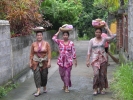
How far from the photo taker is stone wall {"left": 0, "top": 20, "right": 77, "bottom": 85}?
7.81 m

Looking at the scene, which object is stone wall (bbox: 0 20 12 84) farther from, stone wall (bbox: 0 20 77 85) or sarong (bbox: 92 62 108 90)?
sarong (bbox: 92 62 108 90)

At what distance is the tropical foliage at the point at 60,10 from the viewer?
1588 cm

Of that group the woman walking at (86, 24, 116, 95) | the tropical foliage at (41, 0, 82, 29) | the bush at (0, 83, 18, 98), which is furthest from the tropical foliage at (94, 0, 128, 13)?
the bush at (0, 83, 18, 98)

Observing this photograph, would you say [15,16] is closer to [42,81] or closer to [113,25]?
[42,81]

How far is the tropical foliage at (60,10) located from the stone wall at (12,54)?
530 cm

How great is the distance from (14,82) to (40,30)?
6.48ft

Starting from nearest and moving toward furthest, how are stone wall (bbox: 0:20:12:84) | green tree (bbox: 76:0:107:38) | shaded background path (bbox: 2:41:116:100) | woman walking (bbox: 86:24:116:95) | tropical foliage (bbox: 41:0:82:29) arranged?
shaded background path (bbox: 2:41:116:100)
woman walking (bbox: 86:24:116:95)
stone wall (bbox: 0:20:12:84)
tropical foliage (bbox: 41:0:82:29)
green tree (bbox: 76:0:107:38)

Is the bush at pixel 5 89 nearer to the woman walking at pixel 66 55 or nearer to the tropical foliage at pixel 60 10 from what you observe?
the woman walking at pixel 66 55

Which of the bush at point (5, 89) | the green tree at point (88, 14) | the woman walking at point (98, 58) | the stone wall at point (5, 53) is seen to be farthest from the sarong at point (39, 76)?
the green tree at point (88, 14)

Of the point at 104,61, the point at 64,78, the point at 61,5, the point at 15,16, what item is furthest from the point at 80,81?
the point at 61,5

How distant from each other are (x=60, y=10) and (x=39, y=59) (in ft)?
29.8

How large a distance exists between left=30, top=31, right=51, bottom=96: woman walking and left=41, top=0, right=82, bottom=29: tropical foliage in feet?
27.3

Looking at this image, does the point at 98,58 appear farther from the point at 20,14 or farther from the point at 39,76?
the point at 20,14

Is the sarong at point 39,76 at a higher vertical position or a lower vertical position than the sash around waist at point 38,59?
lower
